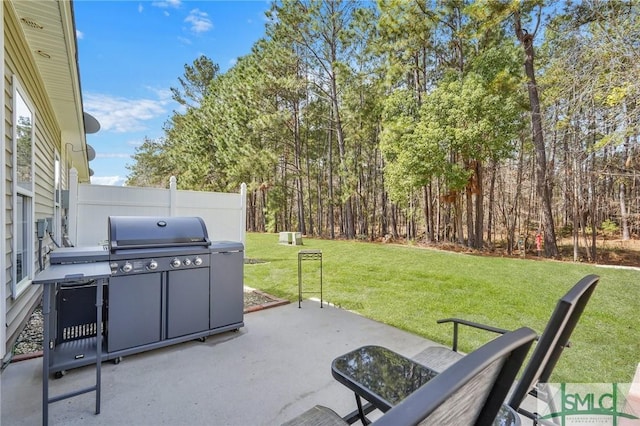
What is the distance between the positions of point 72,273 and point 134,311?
919 mm

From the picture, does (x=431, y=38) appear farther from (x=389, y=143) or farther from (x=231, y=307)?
(x=231, y=307)

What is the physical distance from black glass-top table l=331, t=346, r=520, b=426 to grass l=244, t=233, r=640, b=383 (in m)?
1.89

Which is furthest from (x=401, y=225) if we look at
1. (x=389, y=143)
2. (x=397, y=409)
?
(x=397, y=409)

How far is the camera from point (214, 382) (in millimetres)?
2484

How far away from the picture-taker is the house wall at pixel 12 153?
2.75 m

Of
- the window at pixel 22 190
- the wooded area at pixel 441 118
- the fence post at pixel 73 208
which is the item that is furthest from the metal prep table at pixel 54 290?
the wooded area at pixel 441 118

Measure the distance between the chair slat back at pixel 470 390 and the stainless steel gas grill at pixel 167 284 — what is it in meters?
2.90

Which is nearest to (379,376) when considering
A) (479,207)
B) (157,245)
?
(157,245)

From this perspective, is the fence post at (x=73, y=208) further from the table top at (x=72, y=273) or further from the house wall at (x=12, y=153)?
the table top at (x=72, y=273)

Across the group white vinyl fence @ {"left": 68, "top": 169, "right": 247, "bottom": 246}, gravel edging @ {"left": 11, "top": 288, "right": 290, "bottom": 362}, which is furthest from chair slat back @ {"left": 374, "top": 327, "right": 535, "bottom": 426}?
white vinyl fence @ {"left": 68, "top": 169, "right": 247, "bottom": 246}

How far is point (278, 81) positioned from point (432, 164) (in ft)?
30.1

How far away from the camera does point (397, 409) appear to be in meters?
0.50

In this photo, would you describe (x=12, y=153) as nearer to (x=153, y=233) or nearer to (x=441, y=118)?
(x=153, y=233)

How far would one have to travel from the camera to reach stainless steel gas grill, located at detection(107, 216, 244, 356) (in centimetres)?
276
